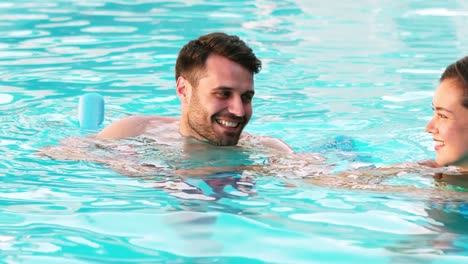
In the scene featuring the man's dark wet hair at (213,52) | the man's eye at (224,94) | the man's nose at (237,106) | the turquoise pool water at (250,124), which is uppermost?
the man's dark wet hair at (213,52)

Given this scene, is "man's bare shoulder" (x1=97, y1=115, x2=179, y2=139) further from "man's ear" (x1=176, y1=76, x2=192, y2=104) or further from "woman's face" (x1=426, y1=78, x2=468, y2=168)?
"woman's face" (x1=426, y1=78, x2=468, y2=168)

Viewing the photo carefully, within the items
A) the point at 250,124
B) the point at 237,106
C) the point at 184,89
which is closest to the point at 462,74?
the point at 237,106

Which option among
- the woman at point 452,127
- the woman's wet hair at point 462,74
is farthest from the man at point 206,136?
the woman's wet hair at point 462,74

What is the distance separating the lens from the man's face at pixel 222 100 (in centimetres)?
548

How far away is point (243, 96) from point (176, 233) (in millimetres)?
1652

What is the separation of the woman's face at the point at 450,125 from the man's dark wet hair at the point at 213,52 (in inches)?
54.7

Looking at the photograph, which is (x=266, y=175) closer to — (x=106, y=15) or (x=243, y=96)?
(x=243, y=96)

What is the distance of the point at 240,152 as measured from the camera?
18.5 ft

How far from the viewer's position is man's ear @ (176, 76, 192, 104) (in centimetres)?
579

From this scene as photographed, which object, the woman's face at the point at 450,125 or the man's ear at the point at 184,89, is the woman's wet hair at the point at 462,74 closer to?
the woman's face at the point at 450,125

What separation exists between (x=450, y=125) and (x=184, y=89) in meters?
1.96

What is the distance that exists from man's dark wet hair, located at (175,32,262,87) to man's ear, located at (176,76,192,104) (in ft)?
0.11

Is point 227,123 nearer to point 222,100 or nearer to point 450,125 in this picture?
point 222,100

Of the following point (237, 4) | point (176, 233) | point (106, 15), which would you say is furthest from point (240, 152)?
point (237, 4)
